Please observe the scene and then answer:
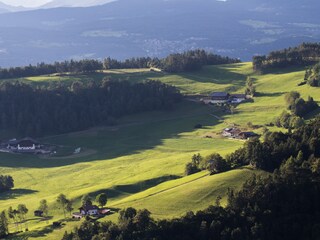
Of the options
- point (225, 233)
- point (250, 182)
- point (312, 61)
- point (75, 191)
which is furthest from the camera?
point (312, 61)

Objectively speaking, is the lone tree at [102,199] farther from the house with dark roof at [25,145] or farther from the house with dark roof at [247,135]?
the house with dark roof at [25,145]

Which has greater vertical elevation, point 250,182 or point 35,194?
point 250,182

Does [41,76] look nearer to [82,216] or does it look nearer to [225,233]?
[82,216]

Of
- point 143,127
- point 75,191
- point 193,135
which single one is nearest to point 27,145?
point 143,127

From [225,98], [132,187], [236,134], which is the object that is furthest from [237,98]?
[132,187]

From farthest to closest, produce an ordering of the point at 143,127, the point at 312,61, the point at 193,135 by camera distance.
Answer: the point at 312,61
the point at 143,127
the point at 193,135

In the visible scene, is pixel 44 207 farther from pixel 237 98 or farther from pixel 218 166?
pixel 237 98
